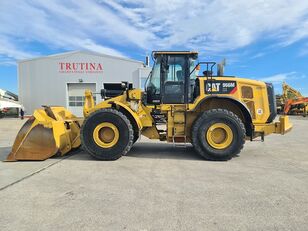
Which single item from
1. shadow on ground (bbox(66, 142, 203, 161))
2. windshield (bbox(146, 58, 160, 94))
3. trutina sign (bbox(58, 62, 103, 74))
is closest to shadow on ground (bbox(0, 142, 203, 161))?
shadow on ground (bbox(66, 142, 203, 161))

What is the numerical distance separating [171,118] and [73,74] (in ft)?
74.2

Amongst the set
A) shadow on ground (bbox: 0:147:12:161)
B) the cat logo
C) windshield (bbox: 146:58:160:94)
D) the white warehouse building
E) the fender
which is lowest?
shadow on ground (bbox: 0:147:12:161)

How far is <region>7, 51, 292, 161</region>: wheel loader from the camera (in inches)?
270

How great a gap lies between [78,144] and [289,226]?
5723 millimetres

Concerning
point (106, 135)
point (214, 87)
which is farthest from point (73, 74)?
point (214, 87)

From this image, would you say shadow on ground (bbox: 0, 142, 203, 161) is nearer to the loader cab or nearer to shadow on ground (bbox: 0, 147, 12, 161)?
shadow on ground (bbox: 0, 147, 12, 161)

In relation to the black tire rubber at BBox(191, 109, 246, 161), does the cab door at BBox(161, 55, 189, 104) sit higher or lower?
higher

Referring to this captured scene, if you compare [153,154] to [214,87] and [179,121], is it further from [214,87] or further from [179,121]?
[214,87]

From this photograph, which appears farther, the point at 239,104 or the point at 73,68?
the point at 73,68

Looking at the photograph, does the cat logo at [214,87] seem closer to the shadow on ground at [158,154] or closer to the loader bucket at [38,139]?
the shadow on ground at [158,154]

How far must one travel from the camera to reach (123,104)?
7.23 metres

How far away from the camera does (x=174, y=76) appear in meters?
7.41

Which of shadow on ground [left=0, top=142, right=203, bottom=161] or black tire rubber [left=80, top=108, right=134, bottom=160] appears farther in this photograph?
shadow on ground [left=0, top=142, right=203, bottom=161]

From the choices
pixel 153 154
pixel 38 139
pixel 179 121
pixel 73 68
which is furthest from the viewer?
pixel 73 68
